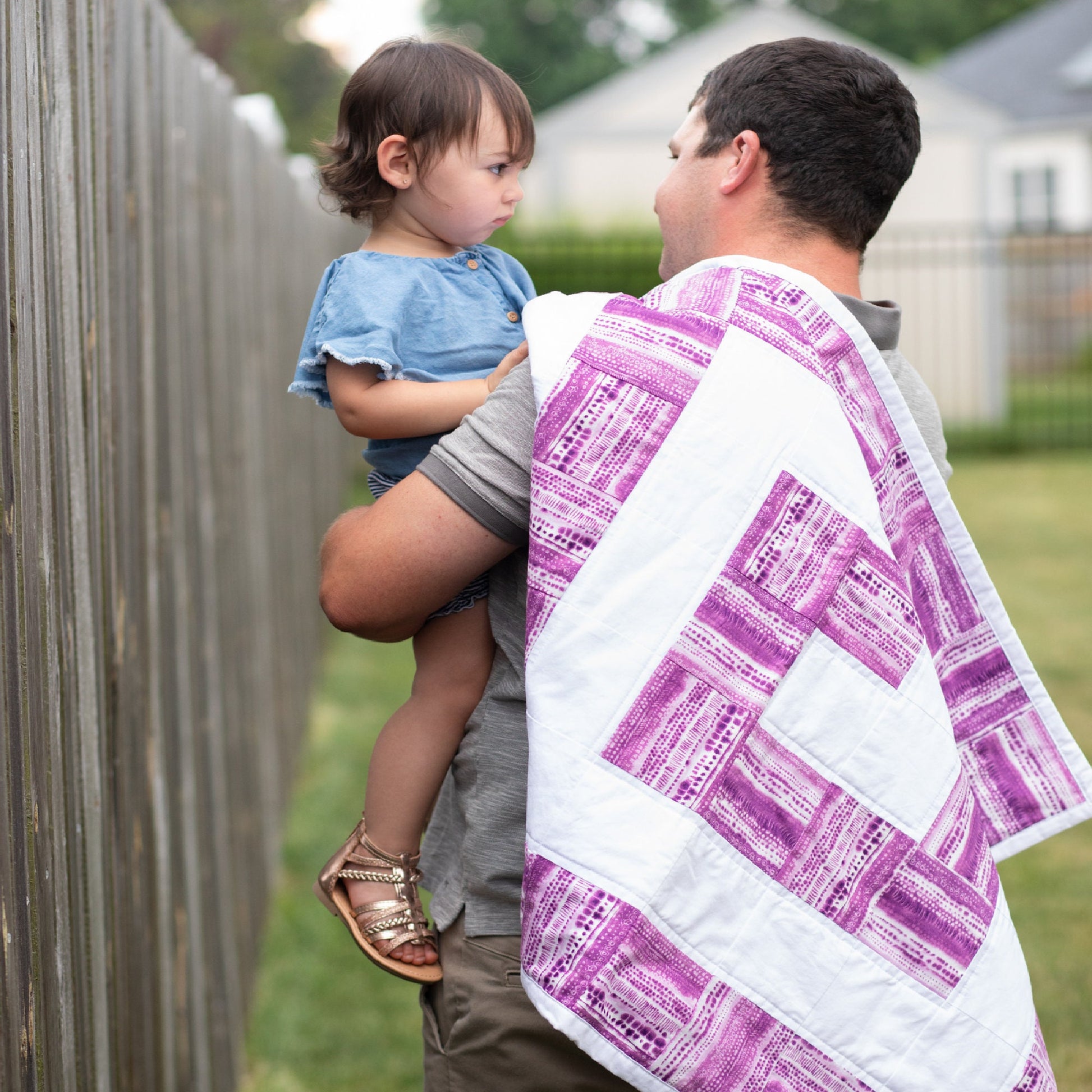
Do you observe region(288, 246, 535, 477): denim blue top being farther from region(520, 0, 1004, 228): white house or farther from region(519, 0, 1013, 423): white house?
region(520, 0, 1004, 228): white house

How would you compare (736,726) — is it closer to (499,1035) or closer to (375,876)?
(499,1035)

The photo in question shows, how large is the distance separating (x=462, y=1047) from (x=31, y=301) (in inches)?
42.5

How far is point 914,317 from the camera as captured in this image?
18375 mm

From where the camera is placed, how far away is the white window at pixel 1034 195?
30.1 m

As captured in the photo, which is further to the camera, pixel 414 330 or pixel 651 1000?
pixel 414 330

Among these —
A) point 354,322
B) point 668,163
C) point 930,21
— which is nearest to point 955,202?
point 668,163

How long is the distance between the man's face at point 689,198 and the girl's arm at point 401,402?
28cm

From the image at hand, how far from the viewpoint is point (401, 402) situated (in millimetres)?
1887

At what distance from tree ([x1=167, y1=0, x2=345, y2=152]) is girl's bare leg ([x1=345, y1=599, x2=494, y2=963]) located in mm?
25843

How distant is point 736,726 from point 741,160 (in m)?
0.71

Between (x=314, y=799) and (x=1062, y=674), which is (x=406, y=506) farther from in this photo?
(x=1062, y=674)

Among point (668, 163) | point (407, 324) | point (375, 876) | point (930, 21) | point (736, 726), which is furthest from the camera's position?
point (930, 21)

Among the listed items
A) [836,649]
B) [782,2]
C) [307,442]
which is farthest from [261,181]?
[782,2]

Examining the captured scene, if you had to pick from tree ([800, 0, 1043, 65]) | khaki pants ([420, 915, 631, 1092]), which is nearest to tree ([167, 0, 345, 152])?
tree ([800, 0, 1043, 65])
